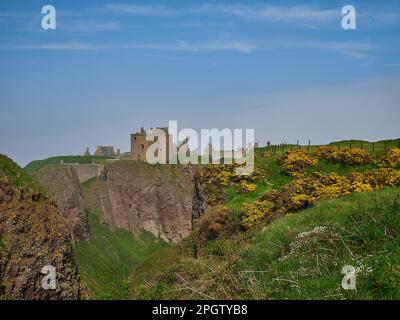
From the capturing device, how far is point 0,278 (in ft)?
151

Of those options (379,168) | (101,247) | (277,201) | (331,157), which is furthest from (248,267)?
(101,247)

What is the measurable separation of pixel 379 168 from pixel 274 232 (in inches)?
838

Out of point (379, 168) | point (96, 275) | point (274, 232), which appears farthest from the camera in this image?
point (96, 275)

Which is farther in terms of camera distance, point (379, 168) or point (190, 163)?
point (190, 163)

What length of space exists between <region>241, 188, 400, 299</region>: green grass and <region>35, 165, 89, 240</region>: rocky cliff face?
139 m

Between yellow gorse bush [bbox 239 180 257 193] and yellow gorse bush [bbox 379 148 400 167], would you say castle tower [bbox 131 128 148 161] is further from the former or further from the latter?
yellow gorse bush [bbox 379 148 400 167]

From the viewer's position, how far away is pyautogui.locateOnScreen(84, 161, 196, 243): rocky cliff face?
166m

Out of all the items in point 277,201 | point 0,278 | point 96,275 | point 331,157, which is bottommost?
point 96,275

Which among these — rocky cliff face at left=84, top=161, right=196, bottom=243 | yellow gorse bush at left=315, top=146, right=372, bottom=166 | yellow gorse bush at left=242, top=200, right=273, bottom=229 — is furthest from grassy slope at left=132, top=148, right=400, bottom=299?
rocky cliff face at left=84, top=161, right=196, bottom=243

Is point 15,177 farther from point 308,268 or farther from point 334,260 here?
point 334,260

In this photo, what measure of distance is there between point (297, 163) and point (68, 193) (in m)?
122

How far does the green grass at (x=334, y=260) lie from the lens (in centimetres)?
945

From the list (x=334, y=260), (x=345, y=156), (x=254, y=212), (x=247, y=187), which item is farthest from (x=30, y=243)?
(x=334, y=260)

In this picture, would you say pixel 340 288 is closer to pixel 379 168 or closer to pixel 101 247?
pixel 379 168
